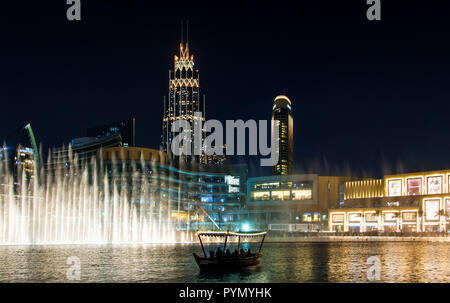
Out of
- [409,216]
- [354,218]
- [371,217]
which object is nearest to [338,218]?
[354,218]

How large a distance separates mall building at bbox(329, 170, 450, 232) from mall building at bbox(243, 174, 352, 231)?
797 centimetres

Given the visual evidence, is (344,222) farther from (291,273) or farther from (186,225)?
(291,273)

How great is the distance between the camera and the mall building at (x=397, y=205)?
438 ft

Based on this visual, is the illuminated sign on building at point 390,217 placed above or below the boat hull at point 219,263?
below

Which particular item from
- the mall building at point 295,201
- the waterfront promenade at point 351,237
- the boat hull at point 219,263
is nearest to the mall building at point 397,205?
the mall building at point 295,201

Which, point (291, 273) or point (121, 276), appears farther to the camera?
point (291, 273)

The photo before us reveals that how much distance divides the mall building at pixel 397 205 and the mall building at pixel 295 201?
7966 mm

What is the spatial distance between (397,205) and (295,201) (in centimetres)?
4125

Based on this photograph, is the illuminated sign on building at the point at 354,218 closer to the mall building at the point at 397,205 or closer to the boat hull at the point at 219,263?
the mall building at the point at 397,205

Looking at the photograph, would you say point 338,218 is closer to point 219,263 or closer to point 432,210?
point 432,210
